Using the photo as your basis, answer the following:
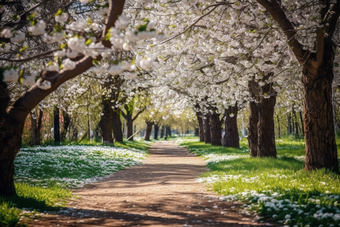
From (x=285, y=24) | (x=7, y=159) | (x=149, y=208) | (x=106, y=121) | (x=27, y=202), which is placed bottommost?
(x=149, y=208)

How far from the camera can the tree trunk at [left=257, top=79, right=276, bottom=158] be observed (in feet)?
52.5

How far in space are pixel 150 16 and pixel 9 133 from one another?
265 inches

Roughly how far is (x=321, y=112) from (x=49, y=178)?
9554 millimetres

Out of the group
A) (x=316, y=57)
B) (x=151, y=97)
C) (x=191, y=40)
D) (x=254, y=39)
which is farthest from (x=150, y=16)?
(x=151, y=97)

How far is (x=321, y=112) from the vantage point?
10.0 metres

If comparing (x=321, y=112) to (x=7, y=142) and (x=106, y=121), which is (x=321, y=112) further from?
(x=106, y=121)

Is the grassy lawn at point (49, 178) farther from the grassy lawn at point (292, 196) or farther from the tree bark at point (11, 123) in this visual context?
the grassy lawn at point (292, 196)

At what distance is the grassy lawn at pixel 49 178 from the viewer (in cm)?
714

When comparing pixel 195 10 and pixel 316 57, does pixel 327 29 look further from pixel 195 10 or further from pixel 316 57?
pixel 195 10

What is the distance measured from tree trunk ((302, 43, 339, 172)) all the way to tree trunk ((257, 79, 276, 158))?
18.3ft

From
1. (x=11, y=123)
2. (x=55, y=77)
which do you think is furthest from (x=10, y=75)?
(x=11, y=123)

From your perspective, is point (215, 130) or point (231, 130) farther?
point (215, 130)

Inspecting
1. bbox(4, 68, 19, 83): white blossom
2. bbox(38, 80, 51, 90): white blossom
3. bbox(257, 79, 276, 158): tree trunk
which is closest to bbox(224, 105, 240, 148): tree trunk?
bbox(257, 79, 276, 158): tree trunk

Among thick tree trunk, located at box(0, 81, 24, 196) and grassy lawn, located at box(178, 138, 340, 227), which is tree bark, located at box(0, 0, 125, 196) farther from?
grassy lawn, located at box(178, 138, 340, 227)
